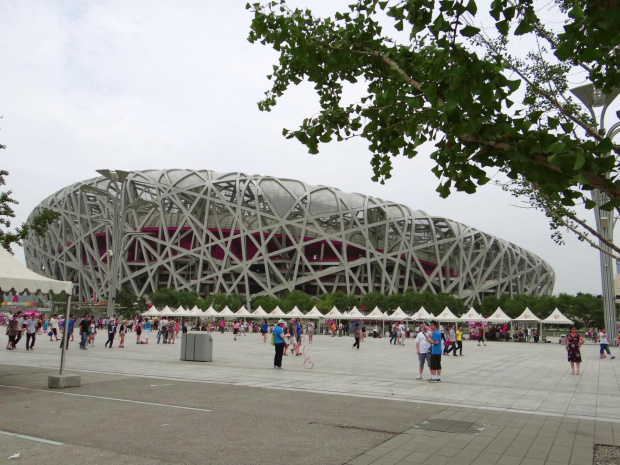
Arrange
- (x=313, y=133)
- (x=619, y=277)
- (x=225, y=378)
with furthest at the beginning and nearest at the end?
(x=619, y=277) → (x=225, y=378) → (x=313, y=133)

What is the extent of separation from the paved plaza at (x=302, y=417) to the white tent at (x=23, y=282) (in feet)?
6.75

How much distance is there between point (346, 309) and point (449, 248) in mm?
24646

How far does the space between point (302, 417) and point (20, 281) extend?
6.94 metres

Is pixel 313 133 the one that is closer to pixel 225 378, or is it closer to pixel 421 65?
pixel 421 65

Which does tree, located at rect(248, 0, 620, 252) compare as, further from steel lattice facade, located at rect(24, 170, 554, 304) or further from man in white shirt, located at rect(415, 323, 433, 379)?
steel lattice facade, located at rect(24, 170, 554, 304)

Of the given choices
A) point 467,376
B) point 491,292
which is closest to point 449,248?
point 491,292

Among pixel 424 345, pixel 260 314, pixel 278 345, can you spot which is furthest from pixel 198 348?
pixel 260 314

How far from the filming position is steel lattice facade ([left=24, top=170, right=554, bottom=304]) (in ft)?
235

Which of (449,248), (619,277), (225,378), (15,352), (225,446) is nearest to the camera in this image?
(225,446)

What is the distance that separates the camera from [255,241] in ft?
235

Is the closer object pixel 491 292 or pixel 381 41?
pixel 381 41

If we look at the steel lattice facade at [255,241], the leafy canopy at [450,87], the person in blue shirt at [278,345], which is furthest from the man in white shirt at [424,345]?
the steel lattice facade at [255,241]

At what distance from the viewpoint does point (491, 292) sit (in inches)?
3462

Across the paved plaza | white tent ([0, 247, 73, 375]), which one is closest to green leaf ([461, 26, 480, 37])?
the paved plaza
